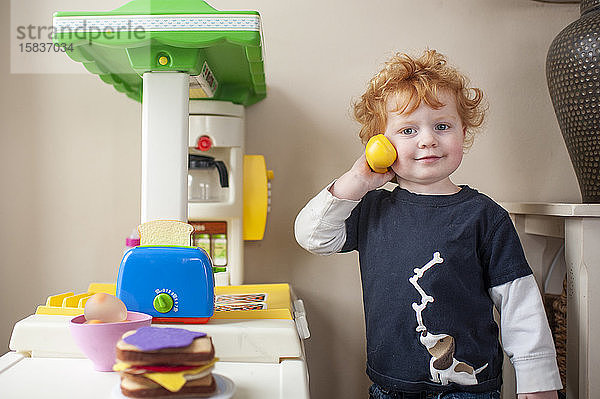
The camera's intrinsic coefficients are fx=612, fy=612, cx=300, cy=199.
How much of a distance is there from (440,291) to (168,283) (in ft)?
1.52

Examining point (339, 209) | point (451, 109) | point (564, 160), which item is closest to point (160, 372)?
point (339, 209)

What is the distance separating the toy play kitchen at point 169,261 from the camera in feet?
2.89

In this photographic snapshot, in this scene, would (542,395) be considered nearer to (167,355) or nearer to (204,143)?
(167,355)

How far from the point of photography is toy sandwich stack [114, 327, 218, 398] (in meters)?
0.69

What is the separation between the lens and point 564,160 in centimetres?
149

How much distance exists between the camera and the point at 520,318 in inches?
42.2

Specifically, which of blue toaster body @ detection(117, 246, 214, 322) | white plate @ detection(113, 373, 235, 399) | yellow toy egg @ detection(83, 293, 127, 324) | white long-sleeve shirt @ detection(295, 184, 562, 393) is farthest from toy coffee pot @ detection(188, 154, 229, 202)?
white plate @ detection(113, 373, 235, 399)

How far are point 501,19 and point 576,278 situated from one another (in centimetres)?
69

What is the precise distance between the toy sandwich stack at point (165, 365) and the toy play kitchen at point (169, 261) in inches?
3.9

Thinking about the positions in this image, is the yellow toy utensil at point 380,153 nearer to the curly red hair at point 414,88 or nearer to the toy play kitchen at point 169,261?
the curly red hair at point 414,88

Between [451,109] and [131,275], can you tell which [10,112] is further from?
[451,109]

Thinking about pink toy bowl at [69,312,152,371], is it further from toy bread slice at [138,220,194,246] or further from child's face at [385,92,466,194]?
child's face at [385,92,466,194]

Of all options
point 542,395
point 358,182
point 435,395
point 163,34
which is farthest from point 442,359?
point 163,34

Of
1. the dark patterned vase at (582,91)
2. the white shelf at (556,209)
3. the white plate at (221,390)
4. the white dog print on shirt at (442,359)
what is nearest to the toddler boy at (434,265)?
the white dog print on shirt at (442,359)
